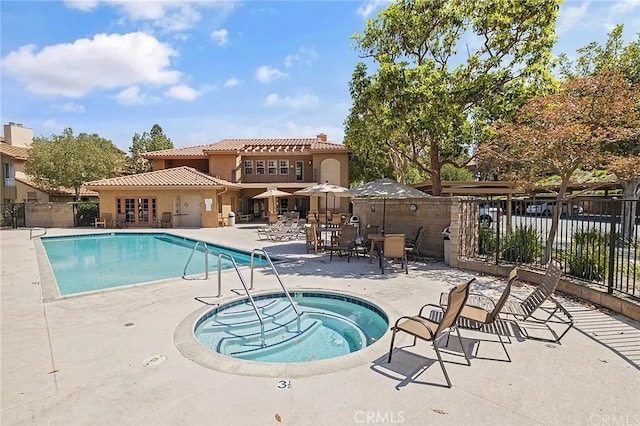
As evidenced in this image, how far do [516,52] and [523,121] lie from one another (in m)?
3.24

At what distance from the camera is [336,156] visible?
98.6 feet

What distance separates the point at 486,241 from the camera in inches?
416

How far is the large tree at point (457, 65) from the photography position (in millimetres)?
11461

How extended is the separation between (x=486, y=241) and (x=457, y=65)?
21.7 ft

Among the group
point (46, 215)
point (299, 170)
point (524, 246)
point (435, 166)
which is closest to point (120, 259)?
point (435, 166)

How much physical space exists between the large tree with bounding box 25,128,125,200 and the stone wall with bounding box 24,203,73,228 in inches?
109

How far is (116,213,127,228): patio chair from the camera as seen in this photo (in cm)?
2628

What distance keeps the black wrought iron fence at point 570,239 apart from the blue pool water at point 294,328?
474 centimetres

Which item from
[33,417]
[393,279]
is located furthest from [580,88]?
[33,417]

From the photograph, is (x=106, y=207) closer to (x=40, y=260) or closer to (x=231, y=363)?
(x=40, y=260)

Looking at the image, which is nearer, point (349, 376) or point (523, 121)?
point (349, 376)

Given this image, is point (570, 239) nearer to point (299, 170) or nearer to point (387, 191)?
point (387, 191)

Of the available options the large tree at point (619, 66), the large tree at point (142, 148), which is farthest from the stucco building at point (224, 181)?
the large tree at point (619, 66)

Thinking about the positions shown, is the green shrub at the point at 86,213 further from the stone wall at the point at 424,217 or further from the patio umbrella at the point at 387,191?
the patio umbrella at the point at 387,191
